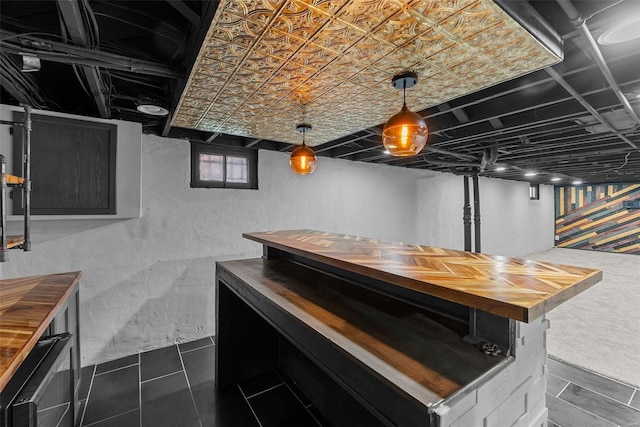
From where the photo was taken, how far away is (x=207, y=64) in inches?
75.6

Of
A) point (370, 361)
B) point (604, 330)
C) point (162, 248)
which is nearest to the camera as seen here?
point (370, 361)

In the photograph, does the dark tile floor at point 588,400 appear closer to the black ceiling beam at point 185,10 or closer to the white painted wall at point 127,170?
the black ceiling beam at point 185,10

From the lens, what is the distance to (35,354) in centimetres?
146

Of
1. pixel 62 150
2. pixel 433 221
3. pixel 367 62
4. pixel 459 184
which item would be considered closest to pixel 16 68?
pixel 62 150

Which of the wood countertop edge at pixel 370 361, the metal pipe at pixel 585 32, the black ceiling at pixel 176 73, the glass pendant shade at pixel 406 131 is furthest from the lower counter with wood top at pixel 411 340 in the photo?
the black ceiling at pixel 176 73

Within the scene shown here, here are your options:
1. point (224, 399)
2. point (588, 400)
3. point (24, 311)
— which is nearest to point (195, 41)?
point (24, 311)

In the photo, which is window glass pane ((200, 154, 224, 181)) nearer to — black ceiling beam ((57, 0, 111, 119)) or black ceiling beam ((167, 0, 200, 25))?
black ceiling beam ((57, 0, 111, 119))

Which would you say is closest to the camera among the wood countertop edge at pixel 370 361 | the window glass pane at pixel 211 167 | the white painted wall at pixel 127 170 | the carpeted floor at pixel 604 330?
the wood countertop edge at pixel 370 361

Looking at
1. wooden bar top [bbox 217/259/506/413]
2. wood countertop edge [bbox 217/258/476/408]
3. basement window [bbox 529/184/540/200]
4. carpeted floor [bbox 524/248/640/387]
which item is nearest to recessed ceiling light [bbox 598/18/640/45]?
wooden bar top [bbox 217/259/506/413]

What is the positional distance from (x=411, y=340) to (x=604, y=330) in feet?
15.3

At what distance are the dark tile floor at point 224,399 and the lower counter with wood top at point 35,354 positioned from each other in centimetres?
47

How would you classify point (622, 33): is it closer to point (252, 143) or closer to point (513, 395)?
point (513, 395)

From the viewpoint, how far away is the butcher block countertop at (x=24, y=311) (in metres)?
1.13

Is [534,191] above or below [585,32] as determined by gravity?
Answer: below
